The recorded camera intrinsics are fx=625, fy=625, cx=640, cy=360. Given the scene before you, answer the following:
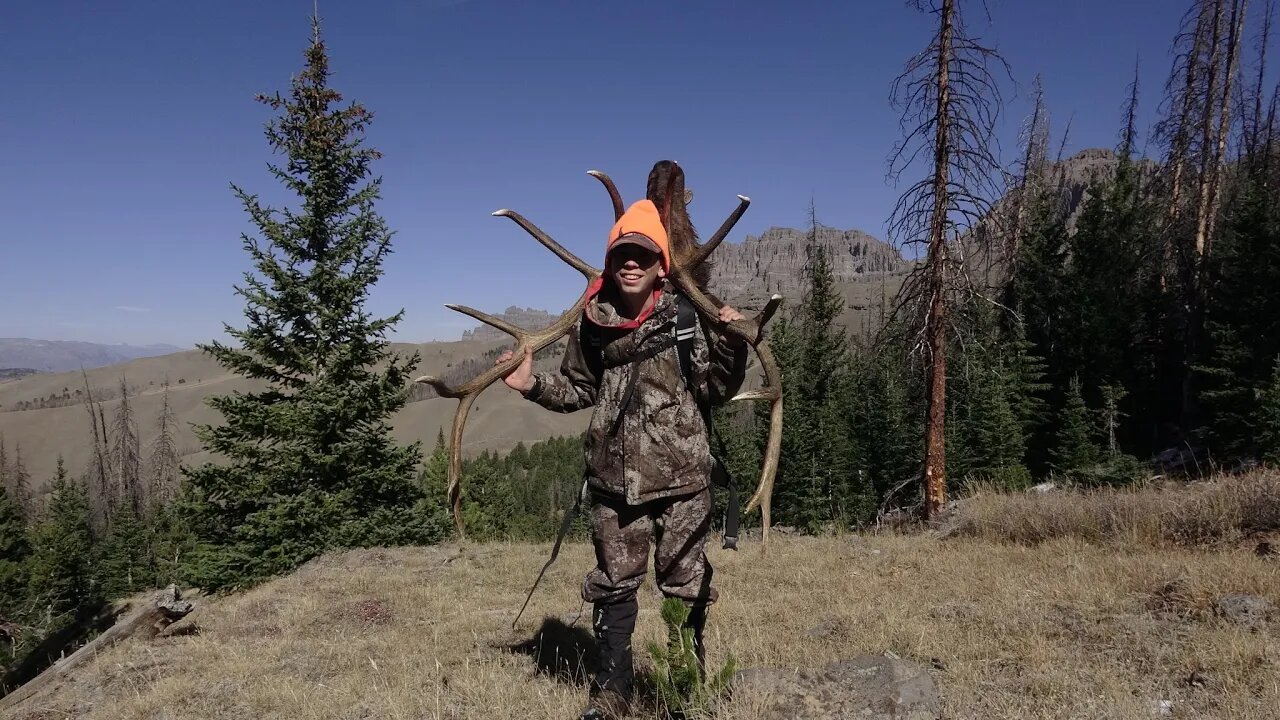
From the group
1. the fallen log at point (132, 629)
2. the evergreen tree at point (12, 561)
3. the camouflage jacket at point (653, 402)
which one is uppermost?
the camouflage jacket at point (653, 402)

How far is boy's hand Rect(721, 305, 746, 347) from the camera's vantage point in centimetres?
314

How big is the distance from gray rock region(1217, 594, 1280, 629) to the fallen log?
29.8 feet

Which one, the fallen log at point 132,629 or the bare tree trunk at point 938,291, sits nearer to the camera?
the fallen log at point 132,629

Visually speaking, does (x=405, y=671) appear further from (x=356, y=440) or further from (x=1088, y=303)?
(x=1088, y=303)

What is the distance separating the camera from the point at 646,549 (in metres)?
3.38

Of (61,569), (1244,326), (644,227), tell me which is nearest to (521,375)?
(644,227)

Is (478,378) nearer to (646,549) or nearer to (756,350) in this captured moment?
(646,549)

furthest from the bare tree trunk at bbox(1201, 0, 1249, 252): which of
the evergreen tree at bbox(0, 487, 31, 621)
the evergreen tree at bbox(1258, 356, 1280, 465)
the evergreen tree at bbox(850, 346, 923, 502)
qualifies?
the evergreen tree at bbox(0, 487, 31, 621)

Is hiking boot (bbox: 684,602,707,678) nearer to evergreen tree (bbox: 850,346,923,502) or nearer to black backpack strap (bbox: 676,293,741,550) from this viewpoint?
black backpack strap (bbox: 676,293,741,550)

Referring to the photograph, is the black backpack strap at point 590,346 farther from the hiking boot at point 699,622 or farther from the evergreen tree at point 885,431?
the evergreen tree at point 885,431

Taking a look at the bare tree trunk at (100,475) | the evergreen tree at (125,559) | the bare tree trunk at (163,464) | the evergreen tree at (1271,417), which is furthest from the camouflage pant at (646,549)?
the bare tree trunk at (100,475)

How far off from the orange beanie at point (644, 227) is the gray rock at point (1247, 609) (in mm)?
4378

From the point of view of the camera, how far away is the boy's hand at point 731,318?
10.3ft

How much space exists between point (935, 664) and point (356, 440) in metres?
12.4
